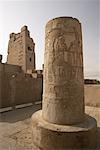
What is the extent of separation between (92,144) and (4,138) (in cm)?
266

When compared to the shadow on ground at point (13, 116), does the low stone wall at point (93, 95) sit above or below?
above

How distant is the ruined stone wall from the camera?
9398 mm

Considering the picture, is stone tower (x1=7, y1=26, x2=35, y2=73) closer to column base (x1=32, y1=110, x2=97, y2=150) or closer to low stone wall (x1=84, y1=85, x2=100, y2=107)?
low stone wall (x1=84, y1=85, x2=100, y2=107)

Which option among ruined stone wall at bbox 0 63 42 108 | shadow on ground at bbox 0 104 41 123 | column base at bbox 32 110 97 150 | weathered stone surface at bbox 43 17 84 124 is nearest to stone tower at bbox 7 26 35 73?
ruined stone wall at bbox 0 63 42 108

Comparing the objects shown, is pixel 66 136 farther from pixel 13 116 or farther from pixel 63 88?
pixel 13 116

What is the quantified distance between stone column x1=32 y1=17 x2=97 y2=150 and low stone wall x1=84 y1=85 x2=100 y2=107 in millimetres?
4837

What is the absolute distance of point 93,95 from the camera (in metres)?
8.89

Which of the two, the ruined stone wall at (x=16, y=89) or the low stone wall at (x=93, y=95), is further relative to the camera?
the ruined stone wall at (x=16, y=89)

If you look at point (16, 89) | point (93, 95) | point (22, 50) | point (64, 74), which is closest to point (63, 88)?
point (64, 74)

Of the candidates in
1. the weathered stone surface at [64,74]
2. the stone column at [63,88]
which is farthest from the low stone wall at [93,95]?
the weathered stone surface at [64,74]

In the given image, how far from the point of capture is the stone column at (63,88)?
3715 mm

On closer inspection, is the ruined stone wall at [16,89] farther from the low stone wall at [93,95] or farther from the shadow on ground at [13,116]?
the low stone wall at [93,95]

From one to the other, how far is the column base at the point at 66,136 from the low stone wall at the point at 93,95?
510 centimetres

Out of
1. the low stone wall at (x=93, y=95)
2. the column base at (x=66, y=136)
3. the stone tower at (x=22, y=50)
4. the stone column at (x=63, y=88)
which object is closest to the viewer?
the column base at (x=66, y=136)
